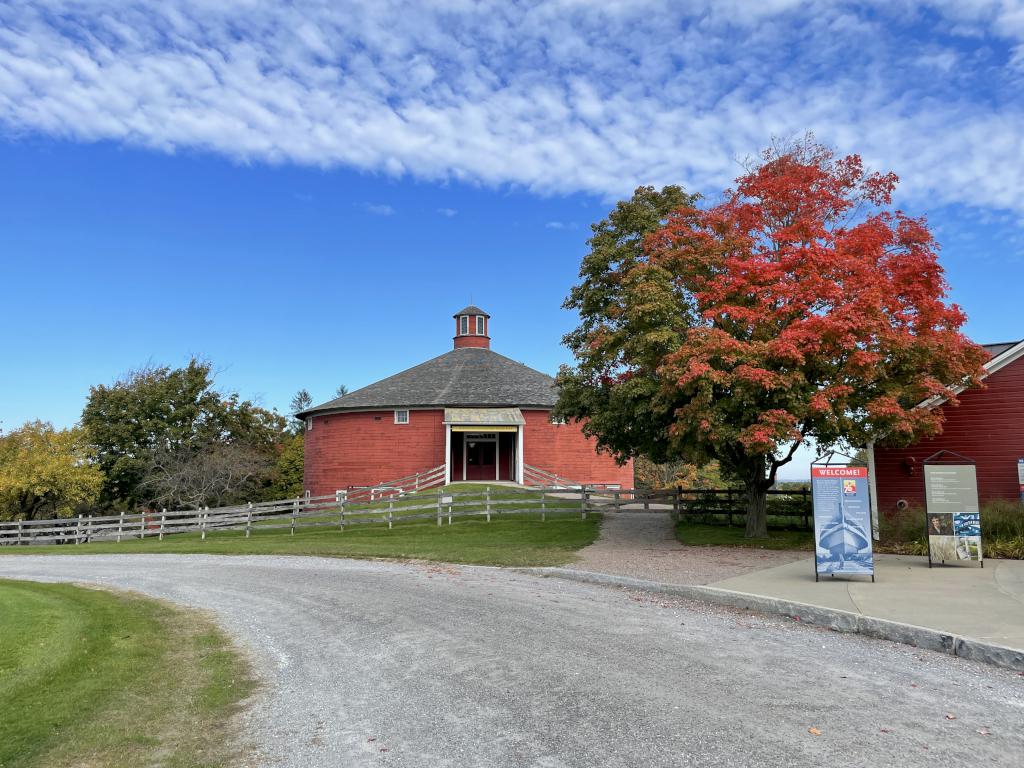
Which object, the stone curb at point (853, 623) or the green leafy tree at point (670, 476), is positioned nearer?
the stone curb at point (853, 623)

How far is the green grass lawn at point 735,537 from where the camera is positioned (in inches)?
690

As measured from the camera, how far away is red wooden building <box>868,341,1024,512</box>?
54.9ft

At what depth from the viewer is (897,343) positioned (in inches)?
580

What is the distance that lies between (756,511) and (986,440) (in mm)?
5654

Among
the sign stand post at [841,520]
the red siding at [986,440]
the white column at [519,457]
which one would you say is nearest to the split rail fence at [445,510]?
the white column at [519,457]

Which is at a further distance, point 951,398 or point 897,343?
point 951,398

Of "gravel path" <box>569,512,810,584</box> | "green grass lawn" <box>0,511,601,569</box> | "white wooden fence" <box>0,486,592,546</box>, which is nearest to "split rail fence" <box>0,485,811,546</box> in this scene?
"white wooden fence" <box>0,486,592,546</box>

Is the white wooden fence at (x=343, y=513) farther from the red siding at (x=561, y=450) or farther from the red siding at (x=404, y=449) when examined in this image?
the red siding at (x=404, y=449)

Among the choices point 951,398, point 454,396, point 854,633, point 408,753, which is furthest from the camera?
point 454,396

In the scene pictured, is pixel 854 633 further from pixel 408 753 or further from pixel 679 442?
pixel 679 442

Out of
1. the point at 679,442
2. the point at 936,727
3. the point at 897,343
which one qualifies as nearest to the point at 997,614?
the point at 936,727

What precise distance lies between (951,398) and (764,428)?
488cm

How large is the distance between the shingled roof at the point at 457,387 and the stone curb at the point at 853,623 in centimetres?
2371

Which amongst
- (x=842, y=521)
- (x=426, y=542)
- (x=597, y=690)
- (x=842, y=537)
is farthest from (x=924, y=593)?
(x=426, y=542)
